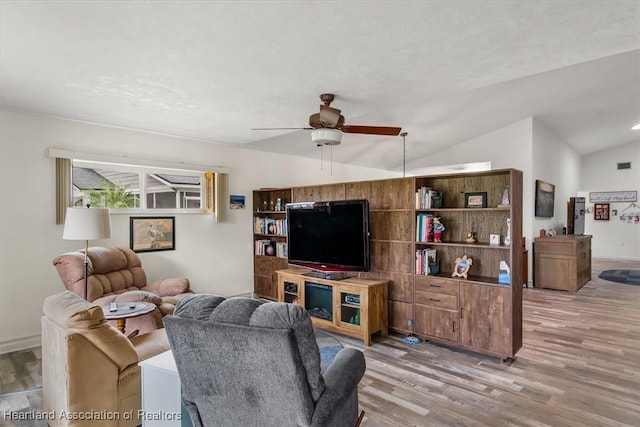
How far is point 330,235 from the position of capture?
420 centimetres

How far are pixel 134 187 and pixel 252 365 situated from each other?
3.91 m

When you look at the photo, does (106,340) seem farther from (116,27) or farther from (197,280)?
(197,280)

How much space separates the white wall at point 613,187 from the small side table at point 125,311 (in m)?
11.7

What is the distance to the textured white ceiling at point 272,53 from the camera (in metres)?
1.89

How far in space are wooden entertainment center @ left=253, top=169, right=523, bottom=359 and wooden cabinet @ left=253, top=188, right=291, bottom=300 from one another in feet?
3.37

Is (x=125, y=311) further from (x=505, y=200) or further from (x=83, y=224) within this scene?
(x=505, y=200)

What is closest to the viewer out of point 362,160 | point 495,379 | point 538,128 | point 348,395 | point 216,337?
point 216,337

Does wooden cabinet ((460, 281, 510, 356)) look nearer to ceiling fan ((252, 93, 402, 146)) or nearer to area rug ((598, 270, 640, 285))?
ceiling fan ((252, 93, 402, 146))

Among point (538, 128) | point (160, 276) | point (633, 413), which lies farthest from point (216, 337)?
point (538, 128)

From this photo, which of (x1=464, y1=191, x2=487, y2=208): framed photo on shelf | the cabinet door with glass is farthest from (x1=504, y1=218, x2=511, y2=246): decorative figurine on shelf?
the cabinet door with glass

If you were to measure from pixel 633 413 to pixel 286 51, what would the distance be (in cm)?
344

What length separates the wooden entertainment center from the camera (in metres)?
3.23

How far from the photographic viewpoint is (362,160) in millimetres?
7875

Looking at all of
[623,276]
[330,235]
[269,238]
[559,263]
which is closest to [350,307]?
[330,235]
